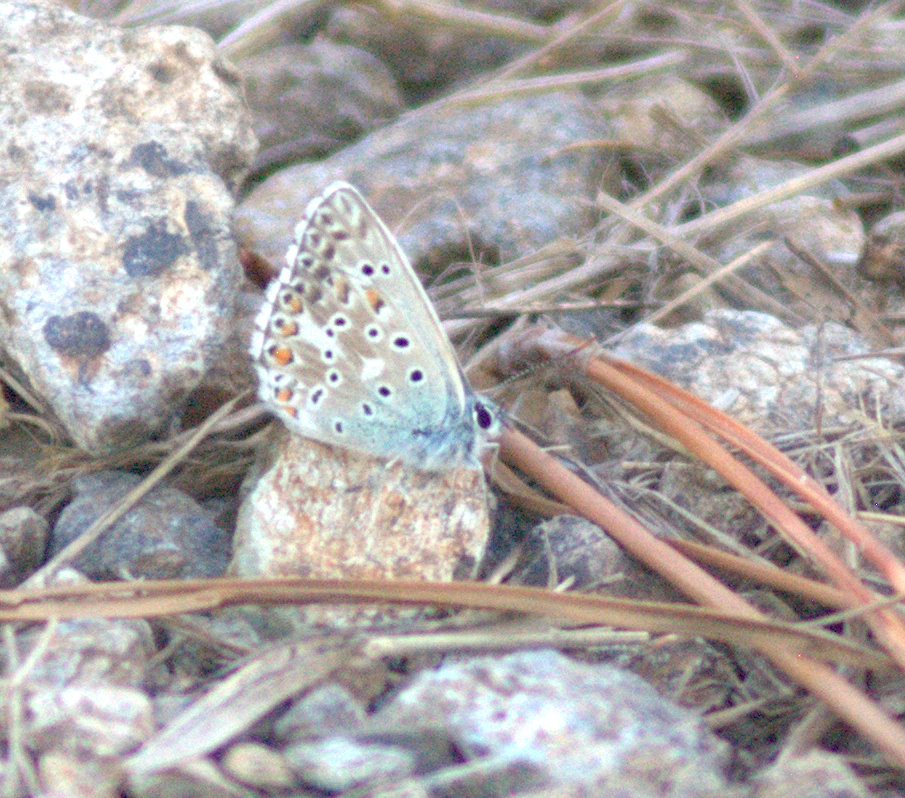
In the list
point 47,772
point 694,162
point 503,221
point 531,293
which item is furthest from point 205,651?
point 694,162

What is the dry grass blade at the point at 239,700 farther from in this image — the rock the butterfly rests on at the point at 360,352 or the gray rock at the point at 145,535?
the rock the butterfly rests on at the point at 360,352

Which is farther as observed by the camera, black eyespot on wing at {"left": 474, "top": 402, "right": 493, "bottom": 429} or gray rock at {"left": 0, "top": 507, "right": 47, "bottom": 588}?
black eyespot on wing at {"left": 474, "top": 402, "right": 493, "bottom": 429}

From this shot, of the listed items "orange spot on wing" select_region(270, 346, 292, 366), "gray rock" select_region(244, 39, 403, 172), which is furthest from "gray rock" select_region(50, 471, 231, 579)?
"gray rock" select_region(244, 39, 403, 172)

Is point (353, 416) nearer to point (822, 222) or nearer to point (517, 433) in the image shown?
point (517, 433)

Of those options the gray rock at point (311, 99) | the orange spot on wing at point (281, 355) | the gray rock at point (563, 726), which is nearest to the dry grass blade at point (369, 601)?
the gray rock at point (563, 726)

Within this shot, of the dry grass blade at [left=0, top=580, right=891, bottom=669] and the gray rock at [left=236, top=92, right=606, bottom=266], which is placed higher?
the gray rock at [left=236, top=92, right=606, bottom=266]

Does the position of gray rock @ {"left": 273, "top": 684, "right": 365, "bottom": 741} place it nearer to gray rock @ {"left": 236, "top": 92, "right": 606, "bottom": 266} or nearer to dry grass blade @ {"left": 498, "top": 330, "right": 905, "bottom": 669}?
dry grass blade @ {"left": 498, "top": 330, "right": 905, "bottom": 669}
